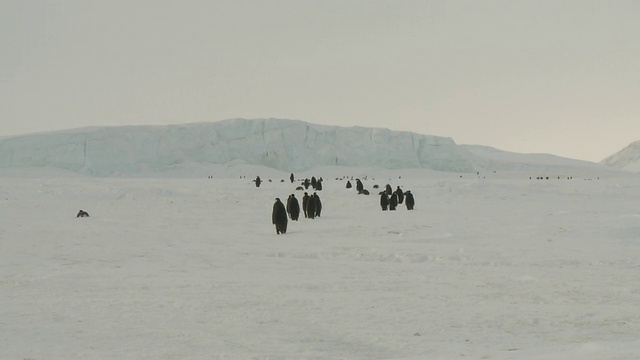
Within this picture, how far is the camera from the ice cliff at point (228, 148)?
69.2 m

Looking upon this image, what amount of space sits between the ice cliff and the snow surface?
51.0m

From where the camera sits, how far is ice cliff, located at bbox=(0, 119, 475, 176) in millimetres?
69250

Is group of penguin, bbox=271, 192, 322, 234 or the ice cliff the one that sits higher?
the ice cliff

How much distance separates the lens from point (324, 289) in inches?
341

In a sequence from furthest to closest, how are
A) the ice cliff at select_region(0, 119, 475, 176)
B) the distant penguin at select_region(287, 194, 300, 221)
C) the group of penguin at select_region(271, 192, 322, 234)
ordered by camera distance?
1. the ice cliff at select_region(0, 119, 475, 176)
2. the distant penguin at select_region(287, 194, 300, 221)
3. the group of penguin at select_region(271, 192, 322, 234)

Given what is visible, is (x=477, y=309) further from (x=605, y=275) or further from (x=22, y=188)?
(x=22, y=188)

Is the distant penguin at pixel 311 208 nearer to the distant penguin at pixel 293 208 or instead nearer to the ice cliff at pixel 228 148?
the distant penguin at pixel 293 208

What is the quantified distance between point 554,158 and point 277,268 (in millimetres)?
125301

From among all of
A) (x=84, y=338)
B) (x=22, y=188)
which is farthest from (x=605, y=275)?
(x=22, y=188)

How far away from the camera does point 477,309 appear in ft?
24.5

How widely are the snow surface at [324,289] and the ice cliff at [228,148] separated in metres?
51.0

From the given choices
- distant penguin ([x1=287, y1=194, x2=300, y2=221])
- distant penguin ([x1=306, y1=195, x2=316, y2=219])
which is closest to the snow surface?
distant penguin ([x1=287, y1=194, x2=300, y2=221])

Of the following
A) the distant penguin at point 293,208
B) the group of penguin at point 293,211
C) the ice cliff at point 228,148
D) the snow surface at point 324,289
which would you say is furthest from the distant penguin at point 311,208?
the ice cliff at point 228,148

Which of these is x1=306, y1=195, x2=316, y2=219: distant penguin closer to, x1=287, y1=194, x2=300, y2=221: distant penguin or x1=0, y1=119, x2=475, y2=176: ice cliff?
x1=287, y1=194, x2=300, y2=221: distant penguin
